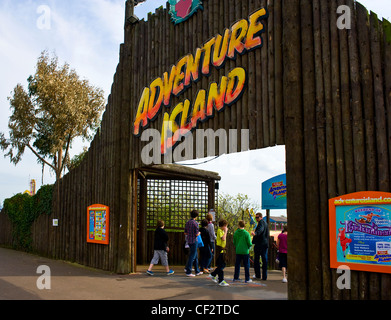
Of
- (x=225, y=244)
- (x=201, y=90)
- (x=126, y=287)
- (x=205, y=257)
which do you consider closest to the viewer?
(x=126, y=287)

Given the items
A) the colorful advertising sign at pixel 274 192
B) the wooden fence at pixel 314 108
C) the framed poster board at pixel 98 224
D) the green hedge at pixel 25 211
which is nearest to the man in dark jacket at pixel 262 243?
the colorful advertising sign at pixel 274 192

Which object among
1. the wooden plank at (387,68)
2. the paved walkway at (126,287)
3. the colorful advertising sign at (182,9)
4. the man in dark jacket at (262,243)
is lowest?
the paved walkway at (126,287)

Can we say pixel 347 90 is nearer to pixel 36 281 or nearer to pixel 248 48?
pixel 248 48

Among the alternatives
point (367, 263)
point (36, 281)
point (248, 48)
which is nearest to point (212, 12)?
point (248, 48)

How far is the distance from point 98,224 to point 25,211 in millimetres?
8653

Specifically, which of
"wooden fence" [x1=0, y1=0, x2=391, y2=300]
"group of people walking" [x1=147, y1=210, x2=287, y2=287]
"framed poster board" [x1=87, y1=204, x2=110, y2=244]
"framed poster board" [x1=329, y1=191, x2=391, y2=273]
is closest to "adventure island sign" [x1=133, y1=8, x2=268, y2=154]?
"wooden fence" [x1=0, y1=0, x2=391, y2=300]

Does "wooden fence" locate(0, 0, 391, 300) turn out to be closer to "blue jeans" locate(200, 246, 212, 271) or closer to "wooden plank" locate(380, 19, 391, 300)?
"wooden plank" locate(380, 19, 391, 300)

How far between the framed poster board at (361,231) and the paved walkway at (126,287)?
204 cm

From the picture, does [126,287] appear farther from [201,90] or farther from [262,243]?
[201,90]

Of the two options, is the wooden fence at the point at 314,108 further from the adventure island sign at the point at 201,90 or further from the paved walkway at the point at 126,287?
the paved walkway at the point at 126,287

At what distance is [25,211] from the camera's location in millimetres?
19609

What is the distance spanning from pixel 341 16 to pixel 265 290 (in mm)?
5837

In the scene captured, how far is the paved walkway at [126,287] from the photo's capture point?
8.02 metres

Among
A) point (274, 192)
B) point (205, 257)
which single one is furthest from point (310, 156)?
point (274, 192)
